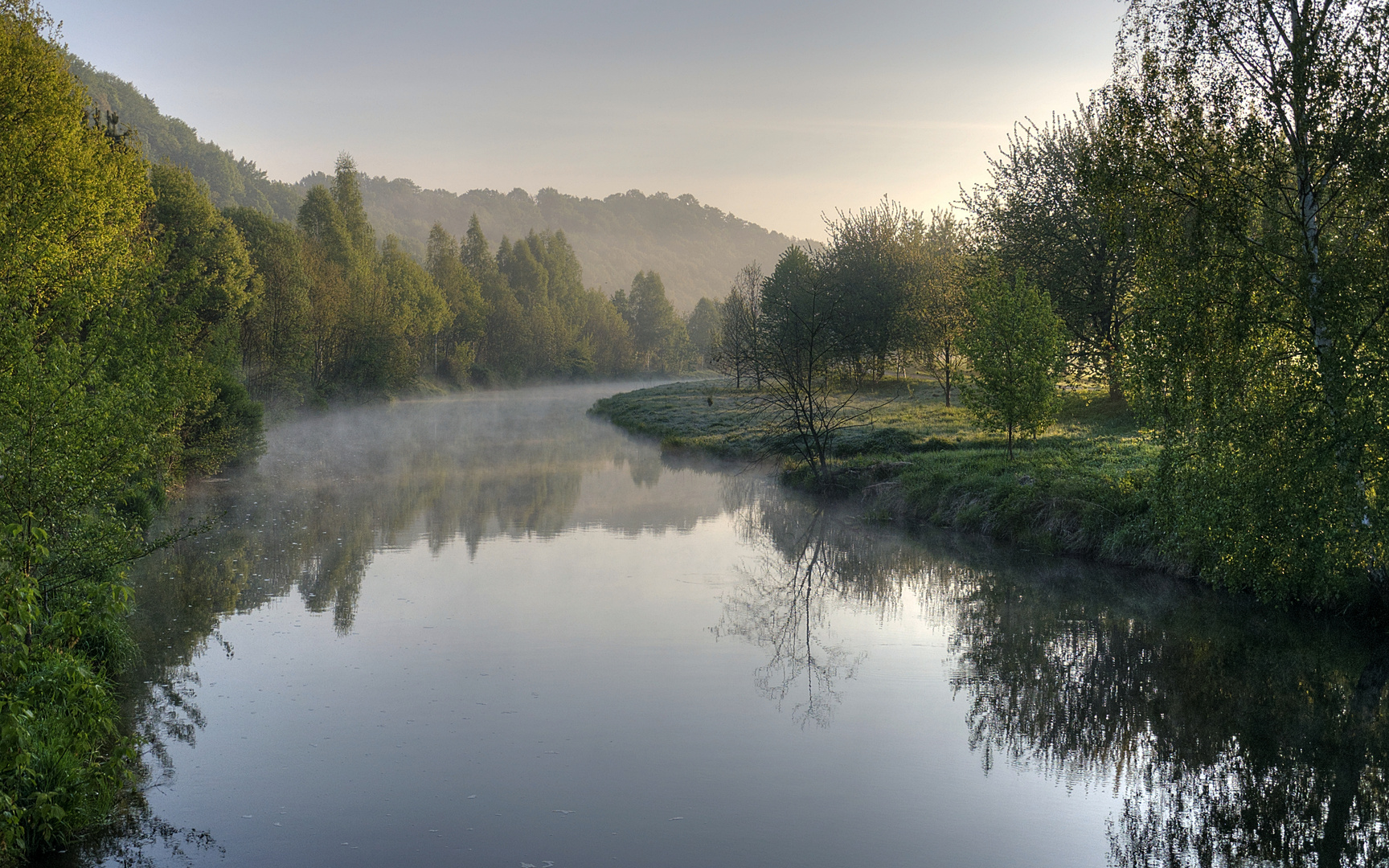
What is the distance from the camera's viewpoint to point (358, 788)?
814 centimetres

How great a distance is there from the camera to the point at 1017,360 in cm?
2194

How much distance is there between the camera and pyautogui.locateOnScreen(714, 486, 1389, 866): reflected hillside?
789 cm

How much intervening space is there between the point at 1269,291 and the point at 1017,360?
400 inches

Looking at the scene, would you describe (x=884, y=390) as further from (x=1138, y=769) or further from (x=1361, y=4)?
(x=1138, y=769)

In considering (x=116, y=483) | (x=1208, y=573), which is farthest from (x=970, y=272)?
(x=116, y=483)

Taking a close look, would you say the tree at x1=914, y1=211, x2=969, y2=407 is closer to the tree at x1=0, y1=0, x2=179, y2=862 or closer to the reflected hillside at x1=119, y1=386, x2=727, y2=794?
the reflected hillside at x1=119, y1=386, x2=727, y2=794

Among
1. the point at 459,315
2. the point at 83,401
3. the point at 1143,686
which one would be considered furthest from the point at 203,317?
the point at 459,315

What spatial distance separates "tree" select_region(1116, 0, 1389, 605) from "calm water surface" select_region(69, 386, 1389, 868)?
1.92 metres

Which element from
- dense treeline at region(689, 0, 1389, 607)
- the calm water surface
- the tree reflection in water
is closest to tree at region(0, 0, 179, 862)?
the calm water surface

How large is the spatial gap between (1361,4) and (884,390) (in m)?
39.2

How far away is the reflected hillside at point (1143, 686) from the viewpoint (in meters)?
7.89

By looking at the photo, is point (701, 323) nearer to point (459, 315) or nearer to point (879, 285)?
point (459, 315)

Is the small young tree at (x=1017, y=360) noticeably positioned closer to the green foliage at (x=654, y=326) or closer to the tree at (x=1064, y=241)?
the tree at (x=1064, y=241)

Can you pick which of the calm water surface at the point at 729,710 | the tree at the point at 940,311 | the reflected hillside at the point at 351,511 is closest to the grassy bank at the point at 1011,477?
the calm water surface at the point at 729,710
